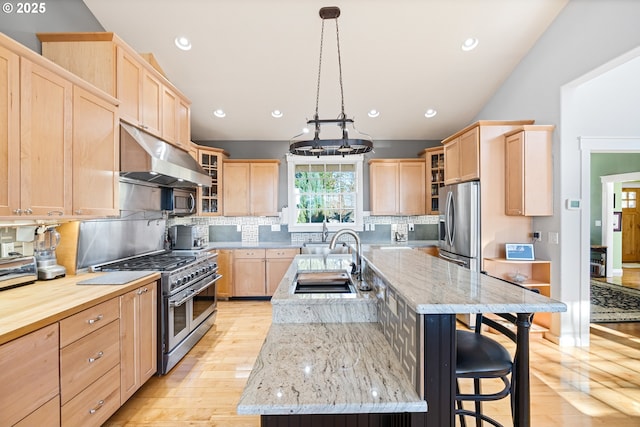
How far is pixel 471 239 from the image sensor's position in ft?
11.7

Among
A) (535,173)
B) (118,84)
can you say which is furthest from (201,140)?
(535,173)

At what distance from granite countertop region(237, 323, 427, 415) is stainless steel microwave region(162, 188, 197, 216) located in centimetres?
297

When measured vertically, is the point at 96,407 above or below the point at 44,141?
below

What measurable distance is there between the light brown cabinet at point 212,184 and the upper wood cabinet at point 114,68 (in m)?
1.95

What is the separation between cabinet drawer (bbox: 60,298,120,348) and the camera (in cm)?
159

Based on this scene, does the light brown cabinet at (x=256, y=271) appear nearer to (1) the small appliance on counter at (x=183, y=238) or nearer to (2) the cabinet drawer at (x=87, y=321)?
→ (1) the small appliance on counter at (x=183, y=238)

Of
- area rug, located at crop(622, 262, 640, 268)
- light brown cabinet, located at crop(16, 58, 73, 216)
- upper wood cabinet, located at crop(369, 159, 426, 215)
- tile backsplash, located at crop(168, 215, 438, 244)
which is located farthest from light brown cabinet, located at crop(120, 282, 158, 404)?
area rug, located at crop(622, 262, 640, 268)

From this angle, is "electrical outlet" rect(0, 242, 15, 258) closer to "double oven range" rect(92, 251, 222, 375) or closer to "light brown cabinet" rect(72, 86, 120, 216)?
"light brown cabinet" rect(72, 86, 120, 216)

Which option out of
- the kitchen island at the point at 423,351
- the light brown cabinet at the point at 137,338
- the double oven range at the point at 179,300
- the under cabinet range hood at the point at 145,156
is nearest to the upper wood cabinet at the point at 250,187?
the double oven range at the point at 179,300

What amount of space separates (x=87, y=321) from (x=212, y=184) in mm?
3445

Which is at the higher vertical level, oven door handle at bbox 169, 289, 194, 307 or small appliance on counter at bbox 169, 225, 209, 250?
small appliance on counter at bbox 169, 225, 209, 250

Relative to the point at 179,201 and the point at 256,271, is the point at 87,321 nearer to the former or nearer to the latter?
the point at 179,201

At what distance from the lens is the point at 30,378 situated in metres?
1.38

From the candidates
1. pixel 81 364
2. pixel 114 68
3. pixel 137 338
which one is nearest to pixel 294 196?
pixel 114 68
